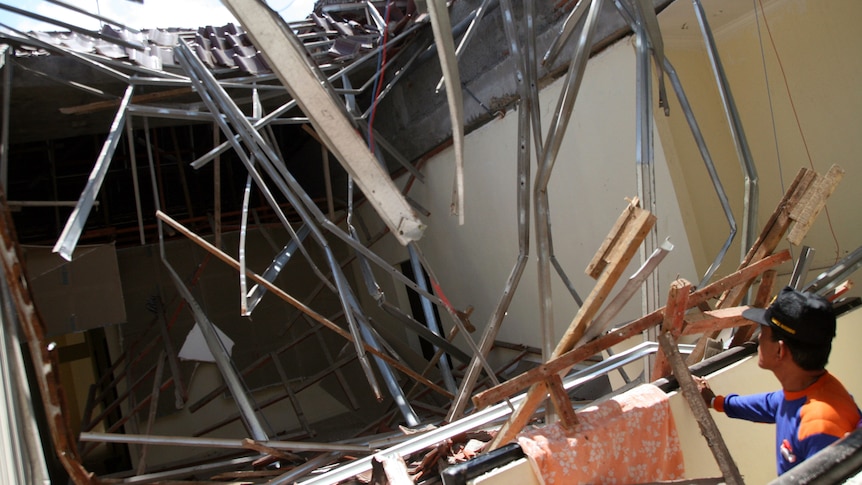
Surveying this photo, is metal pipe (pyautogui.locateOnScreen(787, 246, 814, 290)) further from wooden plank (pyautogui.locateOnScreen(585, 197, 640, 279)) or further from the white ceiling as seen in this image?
the white ceiling

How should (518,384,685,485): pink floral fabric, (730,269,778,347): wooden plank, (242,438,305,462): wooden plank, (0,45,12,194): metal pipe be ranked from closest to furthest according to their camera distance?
1. (518,384,685,485): pink floral fabric
2. (730,269,778,347): wooden plank
3. (242,438,305,462): wooden plank
4. (0,45,12,194): metal pipe

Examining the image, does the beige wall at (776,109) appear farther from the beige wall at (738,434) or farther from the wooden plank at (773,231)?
the beige wall at (738,434)

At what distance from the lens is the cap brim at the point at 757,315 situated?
2064 mm

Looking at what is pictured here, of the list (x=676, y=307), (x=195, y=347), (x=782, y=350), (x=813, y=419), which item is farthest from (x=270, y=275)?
(x=813, y=419)

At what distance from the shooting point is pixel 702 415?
7.13 feet

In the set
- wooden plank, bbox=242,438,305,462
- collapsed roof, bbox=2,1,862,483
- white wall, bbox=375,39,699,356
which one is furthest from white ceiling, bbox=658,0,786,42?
wooden plank, bbox=242,438,305,462

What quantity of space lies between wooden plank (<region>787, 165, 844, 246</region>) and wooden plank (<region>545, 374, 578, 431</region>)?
4.36 ft

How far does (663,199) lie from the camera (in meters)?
4.48

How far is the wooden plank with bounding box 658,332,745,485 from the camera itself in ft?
6.70

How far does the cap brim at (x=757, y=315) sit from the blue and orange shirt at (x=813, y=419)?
220mm

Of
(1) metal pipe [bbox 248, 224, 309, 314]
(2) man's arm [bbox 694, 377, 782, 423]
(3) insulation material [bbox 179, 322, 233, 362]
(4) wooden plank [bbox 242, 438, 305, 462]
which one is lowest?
(2) man's arm [bbox 694, 377, 782, 423]

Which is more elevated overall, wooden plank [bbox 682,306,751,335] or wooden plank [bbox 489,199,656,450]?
wooden plank [bbox 489,199,656,450]

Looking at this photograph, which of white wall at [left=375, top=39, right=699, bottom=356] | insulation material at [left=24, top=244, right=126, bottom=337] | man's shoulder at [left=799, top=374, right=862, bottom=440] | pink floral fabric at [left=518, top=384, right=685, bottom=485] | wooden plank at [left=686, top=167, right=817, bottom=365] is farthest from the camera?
insulation material at [left=24, top=244, right=126, bottom=337]

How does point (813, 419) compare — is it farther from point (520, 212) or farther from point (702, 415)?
point (520, 212)
